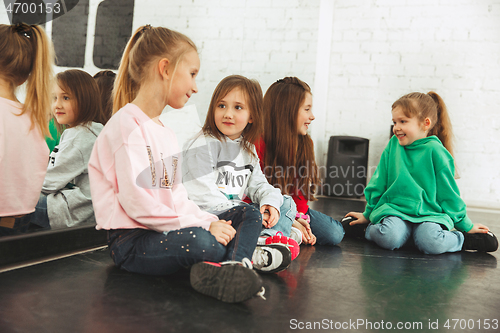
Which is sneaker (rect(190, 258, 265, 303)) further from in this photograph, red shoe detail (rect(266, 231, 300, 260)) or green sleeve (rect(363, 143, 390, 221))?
green sleeve (rect(363, 143, 390, 221))

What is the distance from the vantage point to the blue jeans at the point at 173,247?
108 cm

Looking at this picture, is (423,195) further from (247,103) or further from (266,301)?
(266,301)

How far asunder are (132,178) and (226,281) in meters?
0.35

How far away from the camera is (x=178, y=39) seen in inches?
47.3

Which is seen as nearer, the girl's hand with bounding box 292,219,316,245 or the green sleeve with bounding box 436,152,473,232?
the girl's hand with bounding box 292,219,316,245

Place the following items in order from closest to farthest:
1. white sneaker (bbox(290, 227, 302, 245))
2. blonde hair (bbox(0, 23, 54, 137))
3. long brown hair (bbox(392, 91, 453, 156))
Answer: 1. blonde hair (bbox(0, 23, 54, 137))
2. white sneaker (bbox(290, 227, 302, 245))
3. long brown hair (bbox(392, 91, 453, 156))

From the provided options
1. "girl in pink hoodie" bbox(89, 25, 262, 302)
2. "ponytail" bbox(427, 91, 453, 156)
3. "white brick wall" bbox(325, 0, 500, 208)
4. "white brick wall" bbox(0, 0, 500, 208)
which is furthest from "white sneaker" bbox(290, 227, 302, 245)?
"white brick wall" bbox(325, 0, 500, 208)

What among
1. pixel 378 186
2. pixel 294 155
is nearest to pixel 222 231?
pixel 294 155

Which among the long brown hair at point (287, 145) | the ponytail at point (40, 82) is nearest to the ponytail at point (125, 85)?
the ponytail at point (40, 82)

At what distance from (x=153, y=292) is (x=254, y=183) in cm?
67

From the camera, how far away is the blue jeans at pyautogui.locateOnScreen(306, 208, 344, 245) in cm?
184

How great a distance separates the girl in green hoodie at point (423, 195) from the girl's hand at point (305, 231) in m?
0.31

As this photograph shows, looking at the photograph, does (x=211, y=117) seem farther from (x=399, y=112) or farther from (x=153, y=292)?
(x=399, y=112)

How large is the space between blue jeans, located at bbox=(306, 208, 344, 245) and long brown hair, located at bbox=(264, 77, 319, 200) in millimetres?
126
